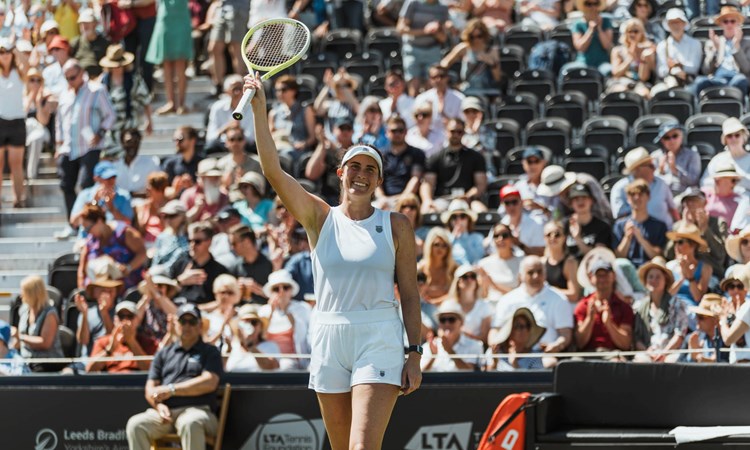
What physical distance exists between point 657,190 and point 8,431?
17.6ft

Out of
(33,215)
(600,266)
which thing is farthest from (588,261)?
(33,215)

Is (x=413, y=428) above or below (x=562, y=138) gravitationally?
below

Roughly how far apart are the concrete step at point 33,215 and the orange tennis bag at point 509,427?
7773 millimetres

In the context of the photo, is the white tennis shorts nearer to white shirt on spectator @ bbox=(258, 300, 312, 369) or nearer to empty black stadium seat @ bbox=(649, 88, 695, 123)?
white shirt on spectator @ bbox=(258, 300, 312, 369)

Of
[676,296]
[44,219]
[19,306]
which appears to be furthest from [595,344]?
[44,219]

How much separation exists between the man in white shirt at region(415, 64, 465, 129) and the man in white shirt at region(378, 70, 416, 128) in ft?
0.54

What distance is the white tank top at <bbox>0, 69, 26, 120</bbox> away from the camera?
51.1ft

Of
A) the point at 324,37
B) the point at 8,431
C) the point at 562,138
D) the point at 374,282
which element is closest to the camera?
the point at 374,282

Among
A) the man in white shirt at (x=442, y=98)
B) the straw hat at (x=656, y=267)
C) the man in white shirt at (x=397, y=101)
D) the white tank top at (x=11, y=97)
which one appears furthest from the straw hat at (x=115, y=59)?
the straw hat at (x=656, y=267)

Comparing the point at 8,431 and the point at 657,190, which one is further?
the point at 657,190

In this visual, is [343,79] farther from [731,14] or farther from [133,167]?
[731,14]

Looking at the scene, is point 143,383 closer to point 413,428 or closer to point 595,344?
point 413,428

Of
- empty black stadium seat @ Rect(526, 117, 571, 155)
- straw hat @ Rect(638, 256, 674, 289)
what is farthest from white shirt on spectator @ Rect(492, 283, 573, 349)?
empty black stadium seat @ Rect(526, 117, 571, 155)

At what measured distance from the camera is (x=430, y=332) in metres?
11.2
